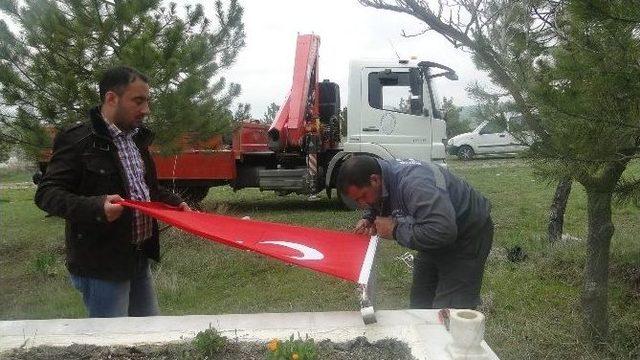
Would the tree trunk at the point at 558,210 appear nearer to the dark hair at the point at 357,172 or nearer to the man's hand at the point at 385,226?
the man's hand at the point at 385,226

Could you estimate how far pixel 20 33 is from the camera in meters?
5.40

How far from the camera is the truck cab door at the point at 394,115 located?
875 cm

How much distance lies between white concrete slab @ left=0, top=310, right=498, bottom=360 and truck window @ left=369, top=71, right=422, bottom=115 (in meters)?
6.79

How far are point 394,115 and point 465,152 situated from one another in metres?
13.7

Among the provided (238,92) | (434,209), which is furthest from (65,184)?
(238,92)

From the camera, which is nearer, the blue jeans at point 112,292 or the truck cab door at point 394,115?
the blue jeans at point 112,292

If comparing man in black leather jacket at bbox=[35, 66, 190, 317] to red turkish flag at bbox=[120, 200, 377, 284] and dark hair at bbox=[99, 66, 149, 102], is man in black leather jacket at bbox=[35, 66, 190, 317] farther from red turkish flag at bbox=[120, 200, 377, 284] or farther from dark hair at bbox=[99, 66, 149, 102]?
red turkish flag at bbox=[120, 200, 377, 284]

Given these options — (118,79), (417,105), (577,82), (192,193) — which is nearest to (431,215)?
(577,82)

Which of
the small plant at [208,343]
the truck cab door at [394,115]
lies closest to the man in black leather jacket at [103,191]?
the small plant at [208,343]

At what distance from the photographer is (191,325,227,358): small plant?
2.03 metres

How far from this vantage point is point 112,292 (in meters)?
2.47

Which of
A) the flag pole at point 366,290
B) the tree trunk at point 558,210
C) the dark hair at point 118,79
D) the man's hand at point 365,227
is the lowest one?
the tree trunk at point 558,210

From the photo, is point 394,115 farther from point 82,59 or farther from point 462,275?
point 462,275

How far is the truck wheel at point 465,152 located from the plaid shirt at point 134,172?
66.1ft
